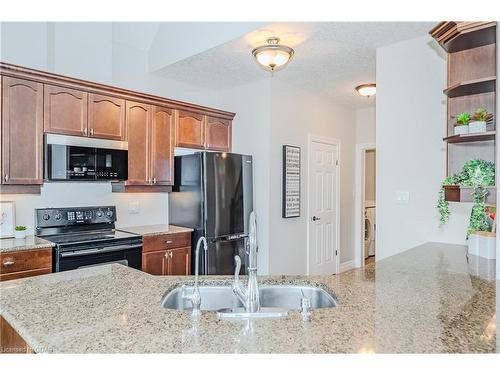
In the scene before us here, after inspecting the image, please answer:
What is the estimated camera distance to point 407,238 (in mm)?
2986

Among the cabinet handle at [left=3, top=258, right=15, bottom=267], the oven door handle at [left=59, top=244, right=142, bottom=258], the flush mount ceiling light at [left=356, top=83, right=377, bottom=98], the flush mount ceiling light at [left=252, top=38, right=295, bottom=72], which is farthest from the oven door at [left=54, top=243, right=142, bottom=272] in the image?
the flush mount ceiling light at [left=356, top=83, right=377, bottom=98]

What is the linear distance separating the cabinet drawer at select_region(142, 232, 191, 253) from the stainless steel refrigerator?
3.5 inches

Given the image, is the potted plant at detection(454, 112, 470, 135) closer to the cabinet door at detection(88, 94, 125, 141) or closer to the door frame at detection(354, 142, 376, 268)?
the cabinet door at detection(88, 94, 125, 141)

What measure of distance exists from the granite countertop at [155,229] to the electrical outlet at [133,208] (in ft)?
0.57

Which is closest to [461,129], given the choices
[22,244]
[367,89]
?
[367,89]

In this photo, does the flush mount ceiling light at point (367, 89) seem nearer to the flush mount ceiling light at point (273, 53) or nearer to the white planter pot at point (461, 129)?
the flush mount ceiling light at point (273, 53)

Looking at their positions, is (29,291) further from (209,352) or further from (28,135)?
(28,135)

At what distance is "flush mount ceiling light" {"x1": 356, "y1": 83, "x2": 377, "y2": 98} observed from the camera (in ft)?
13.8

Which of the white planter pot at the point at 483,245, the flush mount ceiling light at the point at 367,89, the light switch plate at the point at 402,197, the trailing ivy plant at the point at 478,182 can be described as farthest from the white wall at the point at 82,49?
the white planter pot at the point at 483,245
